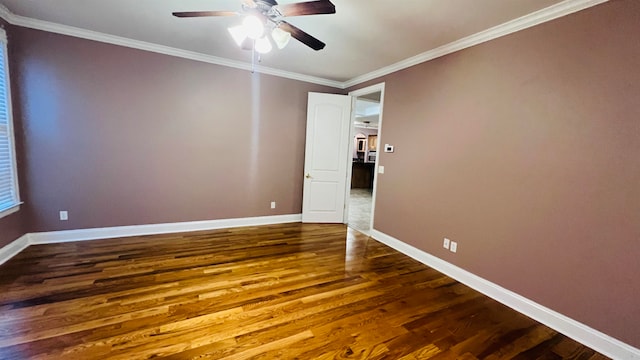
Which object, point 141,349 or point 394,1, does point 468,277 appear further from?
point 141,349

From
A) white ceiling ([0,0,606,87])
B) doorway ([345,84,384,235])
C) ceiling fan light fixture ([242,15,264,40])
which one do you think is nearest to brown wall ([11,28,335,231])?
white ceiling ([0,0,606,87])

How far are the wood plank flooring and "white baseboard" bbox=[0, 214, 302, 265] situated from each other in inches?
5.5

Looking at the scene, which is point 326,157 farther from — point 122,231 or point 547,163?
point 122,231

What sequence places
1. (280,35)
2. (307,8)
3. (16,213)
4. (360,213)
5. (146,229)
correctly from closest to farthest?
(307,8), (280,35), (16,213), (146,229), (360,213)

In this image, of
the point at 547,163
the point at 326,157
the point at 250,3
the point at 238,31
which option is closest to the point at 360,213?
the point at 326,157

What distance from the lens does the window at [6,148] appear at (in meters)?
2.75

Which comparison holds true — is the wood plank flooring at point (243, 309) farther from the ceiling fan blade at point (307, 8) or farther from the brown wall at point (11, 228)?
the ceiling fan blade at point (307, 8)

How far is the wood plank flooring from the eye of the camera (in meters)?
1.77

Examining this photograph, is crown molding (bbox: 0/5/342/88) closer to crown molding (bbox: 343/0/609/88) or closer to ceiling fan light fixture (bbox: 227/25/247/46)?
crown molding (bbox: 343/0/609/88)

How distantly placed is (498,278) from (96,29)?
513 centimetres

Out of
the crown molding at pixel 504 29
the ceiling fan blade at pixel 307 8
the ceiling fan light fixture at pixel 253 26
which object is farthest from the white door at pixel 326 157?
the ceiling fan blade at pixel 307 8

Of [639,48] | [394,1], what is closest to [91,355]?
[394,1]

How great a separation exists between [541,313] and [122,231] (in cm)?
480

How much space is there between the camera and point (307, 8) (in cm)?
A: 177
